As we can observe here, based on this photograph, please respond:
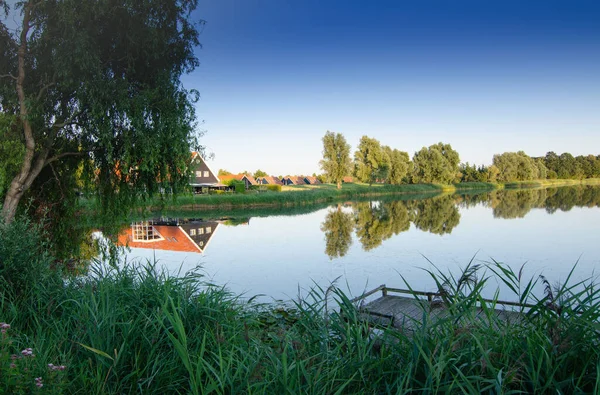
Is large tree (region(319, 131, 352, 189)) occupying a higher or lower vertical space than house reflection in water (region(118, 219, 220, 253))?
higher

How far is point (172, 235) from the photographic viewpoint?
23.1m

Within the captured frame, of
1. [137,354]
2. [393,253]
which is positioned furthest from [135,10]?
[393,253]

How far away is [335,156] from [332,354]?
5658 centimetres

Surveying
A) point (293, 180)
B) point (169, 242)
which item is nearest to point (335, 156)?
point (293, 180)

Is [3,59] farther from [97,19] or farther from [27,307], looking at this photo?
[27,307]

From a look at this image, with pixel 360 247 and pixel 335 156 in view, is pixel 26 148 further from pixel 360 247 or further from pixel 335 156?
pixel 335 156

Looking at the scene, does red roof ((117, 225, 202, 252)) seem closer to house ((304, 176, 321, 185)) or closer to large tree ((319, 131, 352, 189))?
large tree ((319, 131, 352, 189))

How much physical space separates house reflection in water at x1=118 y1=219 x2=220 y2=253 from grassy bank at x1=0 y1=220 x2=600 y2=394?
488 inches

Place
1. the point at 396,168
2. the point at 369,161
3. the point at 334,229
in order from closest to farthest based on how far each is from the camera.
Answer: the point at 334,229, the point at 369,161, the point at 396,168

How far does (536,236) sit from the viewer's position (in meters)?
19.6

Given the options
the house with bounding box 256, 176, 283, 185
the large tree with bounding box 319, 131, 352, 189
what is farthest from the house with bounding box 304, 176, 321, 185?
the large tree with bounding box 319, 131, 352, 189

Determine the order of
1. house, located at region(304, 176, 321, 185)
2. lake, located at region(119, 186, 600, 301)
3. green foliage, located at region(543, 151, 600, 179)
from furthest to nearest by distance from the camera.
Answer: green foliage, located at region(543, 151, 600, 179) → house, located at region(304, 176, 321, 185) → lake, located at region(119, 186, 600, 301)

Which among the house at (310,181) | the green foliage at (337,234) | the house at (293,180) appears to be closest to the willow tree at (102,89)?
the green foliage at (337,234)

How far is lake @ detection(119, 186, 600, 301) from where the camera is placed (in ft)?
39.5
